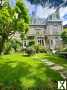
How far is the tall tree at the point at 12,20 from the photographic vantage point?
85.0 feet

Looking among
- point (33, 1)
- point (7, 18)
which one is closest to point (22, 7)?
point (7, 18)

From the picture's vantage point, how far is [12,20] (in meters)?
26.6

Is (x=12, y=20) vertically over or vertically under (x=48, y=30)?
over

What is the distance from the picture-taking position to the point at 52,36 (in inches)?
1832

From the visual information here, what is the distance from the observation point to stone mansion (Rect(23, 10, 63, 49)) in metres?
44.2

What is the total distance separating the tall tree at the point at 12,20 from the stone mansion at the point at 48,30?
15402 mm

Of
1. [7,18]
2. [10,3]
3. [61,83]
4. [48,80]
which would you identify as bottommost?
[48,80]

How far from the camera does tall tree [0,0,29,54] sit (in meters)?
25.9

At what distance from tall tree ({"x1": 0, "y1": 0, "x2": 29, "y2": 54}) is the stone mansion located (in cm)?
1540

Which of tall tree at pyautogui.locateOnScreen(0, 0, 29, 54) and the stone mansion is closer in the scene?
tall tree at pyautogui.locateOnScreen(0, 0, 29, 54)

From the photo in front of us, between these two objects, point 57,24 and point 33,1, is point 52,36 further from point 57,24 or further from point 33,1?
point 33,1

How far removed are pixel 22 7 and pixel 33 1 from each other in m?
11.6

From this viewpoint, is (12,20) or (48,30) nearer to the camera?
(12,20)

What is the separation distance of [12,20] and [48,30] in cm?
2333
